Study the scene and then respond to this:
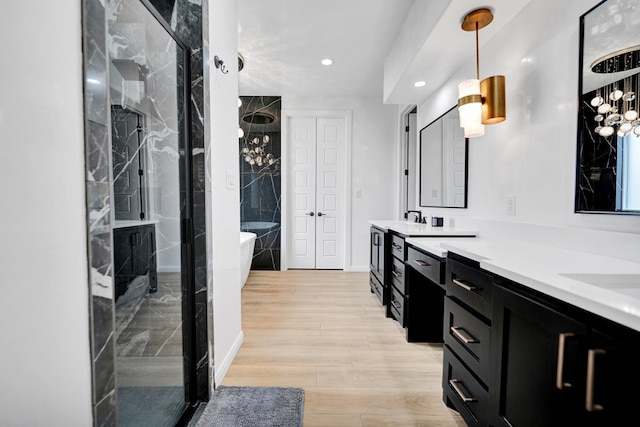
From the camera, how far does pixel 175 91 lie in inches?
57.5

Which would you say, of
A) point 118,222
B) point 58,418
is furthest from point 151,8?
point 58,418

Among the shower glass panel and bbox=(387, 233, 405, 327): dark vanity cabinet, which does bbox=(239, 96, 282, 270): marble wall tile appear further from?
the shower glass panel

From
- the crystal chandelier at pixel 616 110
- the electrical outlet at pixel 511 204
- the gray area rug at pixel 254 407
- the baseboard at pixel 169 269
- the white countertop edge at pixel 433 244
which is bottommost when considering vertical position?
the gray area rug at pixel 254 407

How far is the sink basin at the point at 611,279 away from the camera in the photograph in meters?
0.87

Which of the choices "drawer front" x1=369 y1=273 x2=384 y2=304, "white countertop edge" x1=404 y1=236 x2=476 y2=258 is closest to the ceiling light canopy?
"white countertop edge" x1=404 y1=236 x2=476 y2=258

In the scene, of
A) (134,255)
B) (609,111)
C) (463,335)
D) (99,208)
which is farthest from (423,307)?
(99,208)

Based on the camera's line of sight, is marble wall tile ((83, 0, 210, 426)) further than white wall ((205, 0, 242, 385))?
No

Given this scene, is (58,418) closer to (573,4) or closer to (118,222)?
(118,222)

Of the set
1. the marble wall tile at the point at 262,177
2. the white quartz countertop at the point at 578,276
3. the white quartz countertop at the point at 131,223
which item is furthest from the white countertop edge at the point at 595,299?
the marble wall tile at the point at 262,177

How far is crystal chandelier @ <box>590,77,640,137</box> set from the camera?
3.59 feet

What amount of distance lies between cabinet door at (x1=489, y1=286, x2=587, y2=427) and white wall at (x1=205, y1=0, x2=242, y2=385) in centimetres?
139

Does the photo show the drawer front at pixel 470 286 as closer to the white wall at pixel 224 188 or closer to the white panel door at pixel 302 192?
the white wall at pixel 224 188

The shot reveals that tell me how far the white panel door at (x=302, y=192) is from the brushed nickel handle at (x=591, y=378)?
404 cm

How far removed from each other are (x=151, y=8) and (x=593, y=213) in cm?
208
